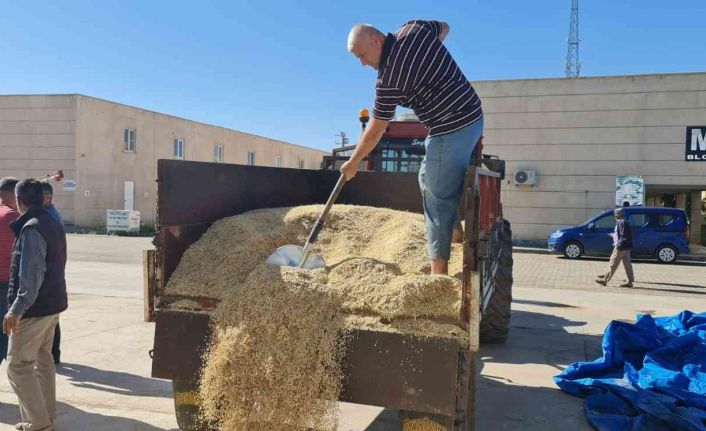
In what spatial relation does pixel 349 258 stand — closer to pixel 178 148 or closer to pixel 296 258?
pixel 296 258

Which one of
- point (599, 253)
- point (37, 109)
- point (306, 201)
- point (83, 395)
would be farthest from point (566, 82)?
point (37, 109)

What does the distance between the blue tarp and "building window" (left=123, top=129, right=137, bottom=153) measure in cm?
2831

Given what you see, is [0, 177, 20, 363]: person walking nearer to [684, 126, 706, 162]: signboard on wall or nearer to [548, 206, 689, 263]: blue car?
[548, 206, 689, 263]: blue car

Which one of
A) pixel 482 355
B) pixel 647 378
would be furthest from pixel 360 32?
pixel 482 355

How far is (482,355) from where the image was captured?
582 cm

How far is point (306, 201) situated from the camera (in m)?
5.05

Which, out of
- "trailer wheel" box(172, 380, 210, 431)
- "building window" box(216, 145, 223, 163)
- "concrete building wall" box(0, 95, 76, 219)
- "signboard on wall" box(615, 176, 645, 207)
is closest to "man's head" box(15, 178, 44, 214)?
"trailer wheel" box(172, 380, 210, 431)

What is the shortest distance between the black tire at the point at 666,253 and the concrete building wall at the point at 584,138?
458 centimetres

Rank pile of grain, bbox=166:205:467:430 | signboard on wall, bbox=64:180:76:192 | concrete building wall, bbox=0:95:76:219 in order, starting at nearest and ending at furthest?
pile of grain, bbox=166:205:467:430 → signboard on wall, bbox=64:180:76:192 → concrete building wall, bbox=0:95:76:219

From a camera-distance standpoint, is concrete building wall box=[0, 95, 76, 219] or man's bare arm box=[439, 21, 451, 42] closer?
man's bare arm box=[439, 21, 451, 42]

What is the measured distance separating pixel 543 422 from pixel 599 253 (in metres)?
14.7

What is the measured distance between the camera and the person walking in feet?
14.2

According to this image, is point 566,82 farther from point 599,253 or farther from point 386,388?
point 386,388

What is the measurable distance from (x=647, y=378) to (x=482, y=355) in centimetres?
167
